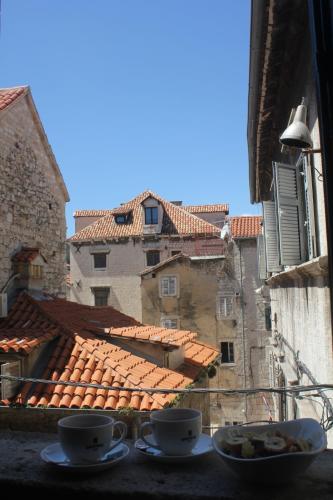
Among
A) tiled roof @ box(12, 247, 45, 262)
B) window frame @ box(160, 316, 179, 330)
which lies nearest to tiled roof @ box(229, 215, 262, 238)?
window frame @ box(160, 316, 179, 330)

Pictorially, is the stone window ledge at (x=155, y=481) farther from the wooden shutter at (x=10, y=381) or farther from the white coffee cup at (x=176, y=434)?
the wooden shutter at (x=10, y=381)

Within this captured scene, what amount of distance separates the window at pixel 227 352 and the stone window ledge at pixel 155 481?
21.9 meters

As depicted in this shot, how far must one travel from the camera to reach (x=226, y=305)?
75.3ft

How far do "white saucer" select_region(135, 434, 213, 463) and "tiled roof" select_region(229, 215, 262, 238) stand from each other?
2148cm

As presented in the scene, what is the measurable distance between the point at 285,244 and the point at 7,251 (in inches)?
300

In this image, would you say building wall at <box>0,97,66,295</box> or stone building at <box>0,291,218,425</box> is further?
building wall at <box>0,97,66,295</box>

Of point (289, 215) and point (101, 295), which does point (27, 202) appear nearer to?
point (289, 215)

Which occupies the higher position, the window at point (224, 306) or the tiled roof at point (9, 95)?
the tiled roof at point (9, 95)

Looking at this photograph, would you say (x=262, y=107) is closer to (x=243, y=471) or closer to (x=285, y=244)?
(x=285, y=244)

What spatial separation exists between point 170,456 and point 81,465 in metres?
0.31

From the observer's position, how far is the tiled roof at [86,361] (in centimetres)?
715

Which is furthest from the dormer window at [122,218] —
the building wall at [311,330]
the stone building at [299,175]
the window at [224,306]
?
the stone building at [299,175]

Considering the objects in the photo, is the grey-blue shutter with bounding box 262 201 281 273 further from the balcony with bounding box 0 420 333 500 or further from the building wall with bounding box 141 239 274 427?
the building wall with bounding box 141 239 274 427

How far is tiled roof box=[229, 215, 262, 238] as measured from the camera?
23141 mm
